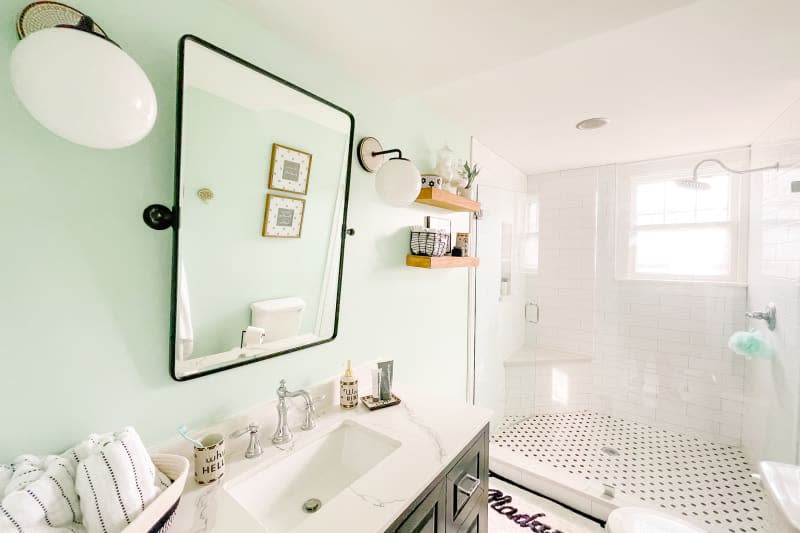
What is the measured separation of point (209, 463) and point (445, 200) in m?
1.36

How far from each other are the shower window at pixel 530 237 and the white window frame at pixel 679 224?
65 cm

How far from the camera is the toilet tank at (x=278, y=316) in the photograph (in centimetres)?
108

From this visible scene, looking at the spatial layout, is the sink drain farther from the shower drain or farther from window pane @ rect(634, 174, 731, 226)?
window pane @ rect(634, 174, 731, 226)

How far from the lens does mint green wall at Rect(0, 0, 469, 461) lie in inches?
26.3

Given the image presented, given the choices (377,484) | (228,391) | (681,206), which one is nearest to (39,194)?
(228,391)

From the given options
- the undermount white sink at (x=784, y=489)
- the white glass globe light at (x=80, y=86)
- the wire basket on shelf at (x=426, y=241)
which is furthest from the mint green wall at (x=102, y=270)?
the undermount white sink at (x=784, y=489)

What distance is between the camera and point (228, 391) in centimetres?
101

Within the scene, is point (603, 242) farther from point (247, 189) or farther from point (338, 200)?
point (247, 189)

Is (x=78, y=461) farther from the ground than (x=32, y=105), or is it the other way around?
(x=32, y=105)

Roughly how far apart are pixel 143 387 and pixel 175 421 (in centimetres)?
13

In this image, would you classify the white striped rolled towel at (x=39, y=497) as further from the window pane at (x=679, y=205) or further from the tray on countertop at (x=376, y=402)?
the window pane at (x=679, y=205)

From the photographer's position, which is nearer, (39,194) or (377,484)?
(39,194)

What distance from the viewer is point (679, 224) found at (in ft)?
8.66

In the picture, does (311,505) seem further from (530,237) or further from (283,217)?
(530,237)
